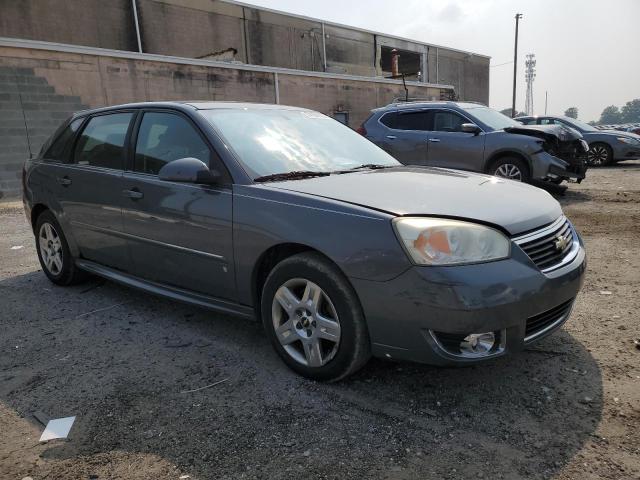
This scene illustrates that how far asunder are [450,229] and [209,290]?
5.52 feet

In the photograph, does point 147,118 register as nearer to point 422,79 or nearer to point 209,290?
point 209,290

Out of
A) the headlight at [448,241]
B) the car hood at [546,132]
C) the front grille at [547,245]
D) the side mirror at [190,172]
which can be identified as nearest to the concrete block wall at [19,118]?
the car hood at [546,132]

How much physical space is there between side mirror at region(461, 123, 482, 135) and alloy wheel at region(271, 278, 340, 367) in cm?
685

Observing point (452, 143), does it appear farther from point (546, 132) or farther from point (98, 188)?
point (98, 188)

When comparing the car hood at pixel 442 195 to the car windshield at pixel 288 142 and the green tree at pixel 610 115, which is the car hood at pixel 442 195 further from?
the green tree at pixel 610 115

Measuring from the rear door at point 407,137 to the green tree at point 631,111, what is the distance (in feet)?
433

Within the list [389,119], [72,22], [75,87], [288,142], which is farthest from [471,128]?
[72,22]

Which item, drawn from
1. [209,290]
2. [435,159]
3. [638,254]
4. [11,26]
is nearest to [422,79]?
[11,26]

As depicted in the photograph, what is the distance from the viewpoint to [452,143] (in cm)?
929

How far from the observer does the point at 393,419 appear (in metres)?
2.56

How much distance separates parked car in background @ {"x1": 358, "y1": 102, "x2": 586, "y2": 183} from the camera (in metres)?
8.70

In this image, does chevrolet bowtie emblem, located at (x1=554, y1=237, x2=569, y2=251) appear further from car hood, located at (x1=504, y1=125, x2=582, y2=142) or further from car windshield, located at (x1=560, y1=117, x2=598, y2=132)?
car windshield, located at (x1=560, y1=117, x2=598, y2=132)

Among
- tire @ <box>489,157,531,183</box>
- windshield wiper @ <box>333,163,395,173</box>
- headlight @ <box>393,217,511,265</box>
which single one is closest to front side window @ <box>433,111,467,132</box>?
tire @ <box>489,157,531,183</box>

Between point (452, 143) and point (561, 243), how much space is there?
265 inches
